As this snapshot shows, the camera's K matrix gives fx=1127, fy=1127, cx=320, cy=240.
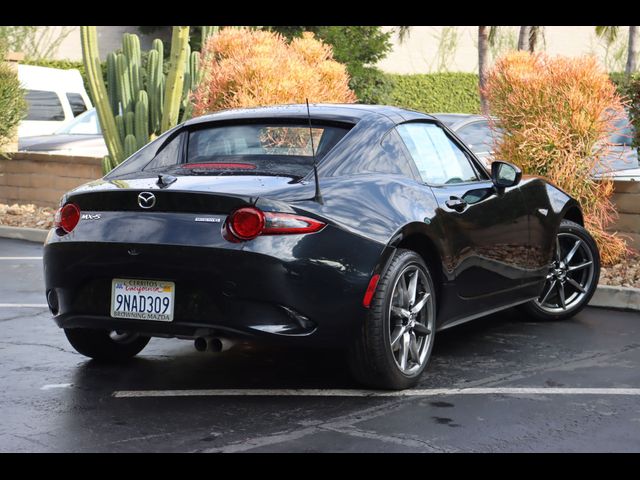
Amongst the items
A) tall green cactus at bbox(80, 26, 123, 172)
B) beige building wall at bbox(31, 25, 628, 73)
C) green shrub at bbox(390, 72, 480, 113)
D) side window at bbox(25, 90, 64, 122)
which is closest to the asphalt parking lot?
tall green cactus at bbox(80, 26, 123, 172)

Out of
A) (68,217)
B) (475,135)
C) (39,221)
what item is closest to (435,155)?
(68,217)

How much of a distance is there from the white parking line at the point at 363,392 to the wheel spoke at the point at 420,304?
42cm

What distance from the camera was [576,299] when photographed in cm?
831

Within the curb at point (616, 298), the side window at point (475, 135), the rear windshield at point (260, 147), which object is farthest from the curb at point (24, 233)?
the rear windshield at point (260, 147)

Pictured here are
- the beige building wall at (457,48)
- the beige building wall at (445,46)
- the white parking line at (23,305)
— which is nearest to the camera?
the white parking line at (23,305)

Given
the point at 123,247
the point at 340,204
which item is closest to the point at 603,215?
the point at 340,204

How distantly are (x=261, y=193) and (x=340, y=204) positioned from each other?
17.4 inches

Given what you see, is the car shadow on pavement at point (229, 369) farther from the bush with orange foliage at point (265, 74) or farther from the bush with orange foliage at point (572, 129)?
the bush with orange foliage at point (265, 74)

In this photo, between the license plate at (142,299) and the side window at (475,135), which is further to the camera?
the side window at (475,135)

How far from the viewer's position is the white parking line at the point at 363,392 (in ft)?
19.3
